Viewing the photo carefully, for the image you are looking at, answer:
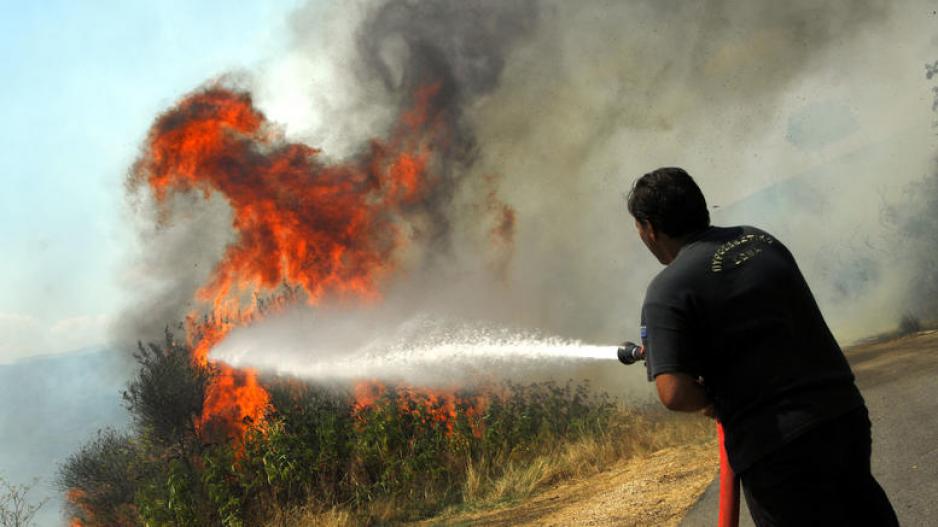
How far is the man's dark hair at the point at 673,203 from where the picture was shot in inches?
101

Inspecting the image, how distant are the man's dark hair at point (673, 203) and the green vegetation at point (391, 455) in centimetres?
669

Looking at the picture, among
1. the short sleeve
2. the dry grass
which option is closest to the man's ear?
the short sleeve

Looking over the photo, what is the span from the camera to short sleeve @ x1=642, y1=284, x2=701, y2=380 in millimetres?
2320

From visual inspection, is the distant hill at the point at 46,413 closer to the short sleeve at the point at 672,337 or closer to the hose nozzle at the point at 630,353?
the hose nozzle at the point at 630,353

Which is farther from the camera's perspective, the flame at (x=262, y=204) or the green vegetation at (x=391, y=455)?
the flame at (x=262, y=204)

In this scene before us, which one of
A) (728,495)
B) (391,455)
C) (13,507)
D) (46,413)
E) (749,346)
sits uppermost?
(46,413)

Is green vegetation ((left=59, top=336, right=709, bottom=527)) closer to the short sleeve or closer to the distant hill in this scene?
the short sleeve

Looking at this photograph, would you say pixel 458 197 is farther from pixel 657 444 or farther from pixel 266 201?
pixel 657 444

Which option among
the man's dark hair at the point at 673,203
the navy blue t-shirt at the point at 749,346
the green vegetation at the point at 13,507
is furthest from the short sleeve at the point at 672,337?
the green vegetation at the point at 13,507

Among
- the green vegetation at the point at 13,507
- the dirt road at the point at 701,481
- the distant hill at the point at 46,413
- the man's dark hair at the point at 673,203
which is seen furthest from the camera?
the distant hill at the point at 46,413

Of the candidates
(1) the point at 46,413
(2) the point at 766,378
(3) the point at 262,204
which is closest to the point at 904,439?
(2) the point at 766,378

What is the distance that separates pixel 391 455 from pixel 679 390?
26.8 ft

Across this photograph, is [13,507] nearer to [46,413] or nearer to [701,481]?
[701,481]

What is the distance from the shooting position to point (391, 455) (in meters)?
10.0
